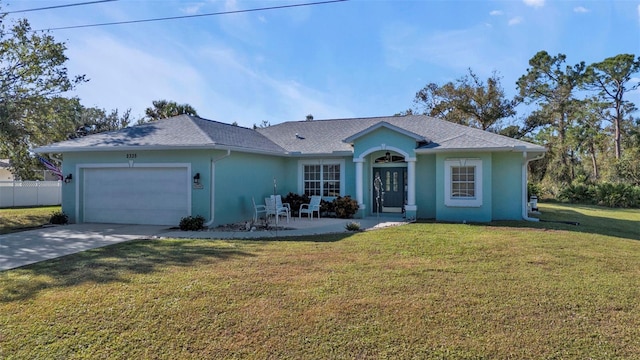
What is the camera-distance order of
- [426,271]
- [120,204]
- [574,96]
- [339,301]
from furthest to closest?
[574,96] < [120,204] < [426,271] < [339,301]

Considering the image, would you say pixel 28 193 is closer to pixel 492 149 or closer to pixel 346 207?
pixel 346 207

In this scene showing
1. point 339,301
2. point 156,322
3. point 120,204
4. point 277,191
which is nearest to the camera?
point 156,322

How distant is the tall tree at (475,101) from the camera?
3331 cm

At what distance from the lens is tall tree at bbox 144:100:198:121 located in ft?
84.3

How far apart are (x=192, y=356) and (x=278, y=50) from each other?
616 inches

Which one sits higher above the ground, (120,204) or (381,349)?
(120,204)

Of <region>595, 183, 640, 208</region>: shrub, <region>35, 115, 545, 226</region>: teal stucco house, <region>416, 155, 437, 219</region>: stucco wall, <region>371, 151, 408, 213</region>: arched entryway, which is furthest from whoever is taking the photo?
<region>595, 183, 640, 208</region>: shrub

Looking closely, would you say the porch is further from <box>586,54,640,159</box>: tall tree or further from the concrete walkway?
<box>586,54,640,159</box>: tall tree

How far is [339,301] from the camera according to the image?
5.27m

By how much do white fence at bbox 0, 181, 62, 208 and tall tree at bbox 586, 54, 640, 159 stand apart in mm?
44180

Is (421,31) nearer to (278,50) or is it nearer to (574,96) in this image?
(278,50)

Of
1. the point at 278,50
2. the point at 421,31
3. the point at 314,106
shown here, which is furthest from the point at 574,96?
the point at 278,50

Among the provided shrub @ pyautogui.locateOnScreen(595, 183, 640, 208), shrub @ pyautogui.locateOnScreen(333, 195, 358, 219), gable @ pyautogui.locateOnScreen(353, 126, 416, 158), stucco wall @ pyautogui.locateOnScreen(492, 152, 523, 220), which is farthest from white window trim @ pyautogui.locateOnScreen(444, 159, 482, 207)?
shrub @ pyautogui.locateOnScreen(595, 183, 640, 208)

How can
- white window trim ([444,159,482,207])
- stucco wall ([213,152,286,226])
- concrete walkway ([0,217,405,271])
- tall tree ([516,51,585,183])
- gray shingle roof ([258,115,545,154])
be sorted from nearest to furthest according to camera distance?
concrete walkway ([0,217,405,271]), stucco wall ([213,152,286,226]), white window trim ([444,159,482,207]), gray shingle roof ([258,115,545,154]), tall tree ([516,51,585,183])
